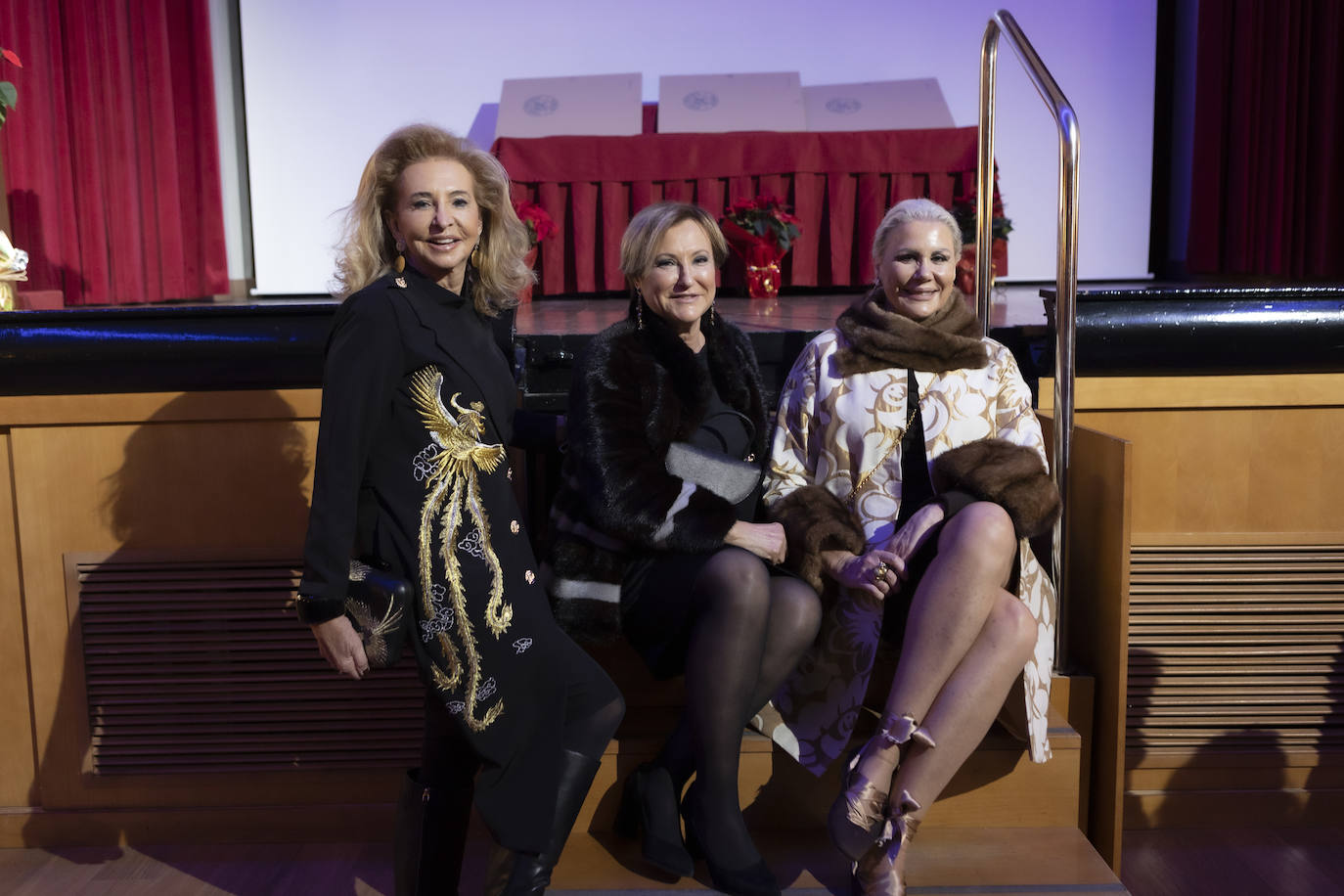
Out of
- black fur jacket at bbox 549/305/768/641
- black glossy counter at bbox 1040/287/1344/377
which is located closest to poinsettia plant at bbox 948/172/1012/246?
black glossy counter at bbox 1040/287/1344/377

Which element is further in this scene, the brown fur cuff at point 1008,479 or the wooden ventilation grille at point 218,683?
the wooden ventilation grille at point 218,683

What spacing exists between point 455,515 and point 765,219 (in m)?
3.50

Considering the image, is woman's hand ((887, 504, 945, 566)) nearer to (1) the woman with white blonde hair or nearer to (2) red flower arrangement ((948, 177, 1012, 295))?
(1) the woman with white blonde hair

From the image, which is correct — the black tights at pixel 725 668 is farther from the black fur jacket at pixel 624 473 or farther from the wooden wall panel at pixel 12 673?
the wooden wall panel at pixel 12 673

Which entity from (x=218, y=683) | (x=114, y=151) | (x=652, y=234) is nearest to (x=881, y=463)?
(x=652, y=234)

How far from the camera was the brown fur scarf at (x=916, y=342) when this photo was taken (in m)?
1.88

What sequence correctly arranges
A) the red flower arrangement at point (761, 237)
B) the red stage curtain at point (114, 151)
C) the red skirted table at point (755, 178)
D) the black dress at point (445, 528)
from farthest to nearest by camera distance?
the red skirted table at point (755, 178), the red flower arrangement at point (761, 237), the red stage curtain at point (114, 151), the black dress at point (445, 528)

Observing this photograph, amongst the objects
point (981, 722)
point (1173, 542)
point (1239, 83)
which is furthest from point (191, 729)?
point (1239, 83)

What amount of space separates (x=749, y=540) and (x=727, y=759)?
0.34 m

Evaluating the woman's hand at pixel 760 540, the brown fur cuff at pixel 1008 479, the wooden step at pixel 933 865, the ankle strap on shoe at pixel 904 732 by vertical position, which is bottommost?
the wooden step at pixel 933 865

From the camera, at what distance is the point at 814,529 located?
178cm

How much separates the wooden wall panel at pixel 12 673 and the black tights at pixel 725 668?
143 cm

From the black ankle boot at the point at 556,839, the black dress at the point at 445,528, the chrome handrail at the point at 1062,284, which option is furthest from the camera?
the chrome handrail at the point at 1062,284

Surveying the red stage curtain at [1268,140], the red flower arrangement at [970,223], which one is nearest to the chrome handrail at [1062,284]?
the red flower arrangement at [970,223]
